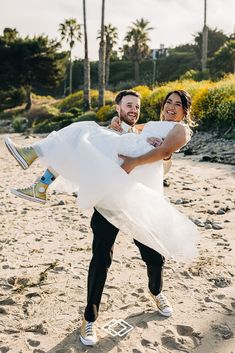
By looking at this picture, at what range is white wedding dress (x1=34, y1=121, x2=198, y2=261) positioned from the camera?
9.96ft

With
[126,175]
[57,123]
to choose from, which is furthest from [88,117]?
[126,175]

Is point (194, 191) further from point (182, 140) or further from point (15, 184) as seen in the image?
point (182, 140)

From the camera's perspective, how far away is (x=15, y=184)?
32.6ft

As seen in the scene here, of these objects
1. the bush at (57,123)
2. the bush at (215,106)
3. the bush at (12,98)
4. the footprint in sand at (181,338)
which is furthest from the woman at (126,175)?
the bush at (12,98)

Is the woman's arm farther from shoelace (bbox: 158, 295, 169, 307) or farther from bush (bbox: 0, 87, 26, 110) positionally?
bush (bbox: 0, 87, 26, 110)

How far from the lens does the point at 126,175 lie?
3.05 m

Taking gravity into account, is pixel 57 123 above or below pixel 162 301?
below

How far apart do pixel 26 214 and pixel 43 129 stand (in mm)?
19337

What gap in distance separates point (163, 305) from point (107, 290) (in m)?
0.75

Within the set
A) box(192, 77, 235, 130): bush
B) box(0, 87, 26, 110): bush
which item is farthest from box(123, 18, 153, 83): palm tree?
box(192, 77, 235, 130): bush

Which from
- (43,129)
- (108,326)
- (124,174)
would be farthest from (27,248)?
(43,129)

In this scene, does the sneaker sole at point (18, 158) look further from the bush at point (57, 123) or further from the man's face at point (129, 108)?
the bush at point (57, 123)

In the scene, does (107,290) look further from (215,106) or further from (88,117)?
(88,117)

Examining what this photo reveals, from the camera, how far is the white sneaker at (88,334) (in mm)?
3354
